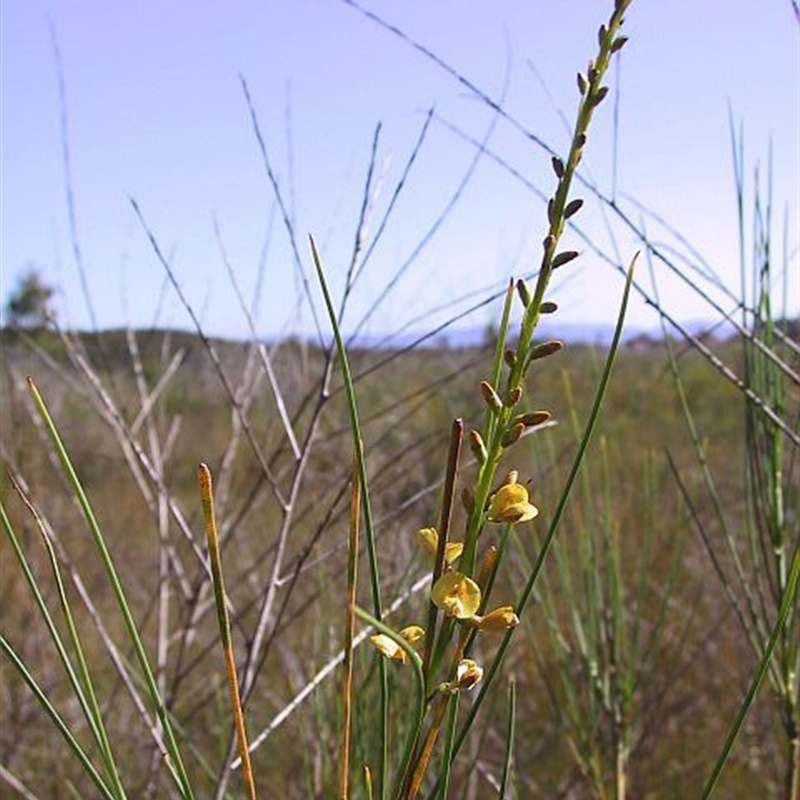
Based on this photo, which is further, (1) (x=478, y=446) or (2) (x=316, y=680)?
(2) (x=316, y=680)

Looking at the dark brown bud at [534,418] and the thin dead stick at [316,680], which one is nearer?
the dark brown bud at [534,418]

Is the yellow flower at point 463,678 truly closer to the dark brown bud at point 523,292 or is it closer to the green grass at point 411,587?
the green grass at point 411,587

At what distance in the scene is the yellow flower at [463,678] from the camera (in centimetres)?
41

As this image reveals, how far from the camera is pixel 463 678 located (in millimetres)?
415

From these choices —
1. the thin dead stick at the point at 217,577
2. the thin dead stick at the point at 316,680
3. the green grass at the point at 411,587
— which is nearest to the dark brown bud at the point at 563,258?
the green grass at the point at 411,587

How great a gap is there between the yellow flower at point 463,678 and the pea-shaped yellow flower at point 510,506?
6 centimetres

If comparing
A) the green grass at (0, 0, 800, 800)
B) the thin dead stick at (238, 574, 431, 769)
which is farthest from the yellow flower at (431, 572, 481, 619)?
the thin dead stick at (238, 574, 431, 769)

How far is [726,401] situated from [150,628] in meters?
7.70

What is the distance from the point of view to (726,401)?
1060 cm

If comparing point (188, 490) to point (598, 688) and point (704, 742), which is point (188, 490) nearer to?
point (704, 742)

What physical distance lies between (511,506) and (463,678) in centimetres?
7

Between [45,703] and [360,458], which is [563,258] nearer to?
[360,458]

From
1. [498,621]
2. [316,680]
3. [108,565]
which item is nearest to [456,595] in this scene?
[498,621]

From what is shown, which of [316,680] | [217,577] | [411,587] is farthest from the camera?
[411,587]
